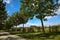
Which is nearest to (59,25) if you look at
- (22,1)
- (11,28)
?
(22,1)

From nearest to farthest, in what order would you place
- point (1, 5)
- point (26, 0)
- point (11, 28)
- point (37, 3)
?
point (37, 3) → point (26, 0) → point (1, 5) → point (11, 28)

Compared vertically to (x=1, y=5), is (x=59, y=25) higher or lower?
lower

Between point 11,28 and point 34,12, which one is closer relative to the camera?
point 34,12

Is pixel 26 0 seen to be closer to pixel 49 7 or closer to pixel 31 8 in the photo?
pixel 31 8

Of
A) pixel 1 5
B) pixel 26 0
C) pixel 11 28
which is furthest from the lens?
pixel 11 28

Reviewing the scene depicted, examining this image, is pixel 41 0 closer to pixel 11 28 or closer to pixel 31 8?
pixel 31 8

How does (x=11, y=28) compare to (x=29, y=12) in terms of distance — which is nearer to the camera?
(x=29, y=12)

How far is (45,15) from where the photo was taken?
36.9 m

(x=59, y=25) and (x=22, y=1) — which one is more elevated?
(x=22, y=1)

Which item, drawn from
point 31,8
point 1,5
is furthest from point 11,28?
point 31,8

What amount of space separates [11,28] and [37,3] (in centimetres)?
5068

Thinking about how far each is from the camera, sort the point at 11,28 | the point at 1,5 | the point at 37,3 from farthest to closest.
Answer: the point at 11,28, the point at 1,5, the point at 37,3

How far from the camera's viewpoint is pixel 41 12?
3669 centimetres

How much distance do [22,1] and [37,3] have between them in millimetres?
4754
